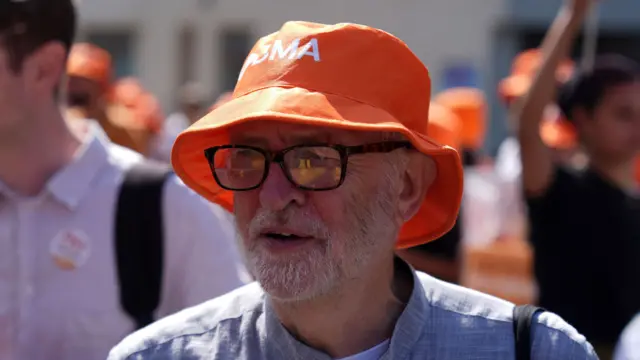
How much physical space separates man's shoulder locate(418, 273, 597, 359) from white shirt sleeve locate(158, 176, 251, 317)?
835mm

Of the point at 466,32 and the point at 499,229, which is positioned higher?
the point at 499,229

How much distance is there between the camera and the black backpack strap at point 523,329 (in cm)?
216

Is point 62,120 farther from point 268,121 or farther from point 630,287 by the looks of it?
point 630,287

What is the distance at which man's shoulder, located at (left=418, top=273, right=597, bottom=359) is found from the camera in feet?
7.06

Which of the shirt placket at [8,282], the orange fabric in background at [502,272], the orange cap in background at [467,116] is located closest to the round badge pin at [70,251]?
the shirt placket at [8,282]

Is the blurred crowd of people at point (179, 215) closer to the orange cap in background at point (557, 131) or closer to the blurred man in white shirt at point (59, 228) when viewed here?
the blurred man in white shirt at point (59, 228)

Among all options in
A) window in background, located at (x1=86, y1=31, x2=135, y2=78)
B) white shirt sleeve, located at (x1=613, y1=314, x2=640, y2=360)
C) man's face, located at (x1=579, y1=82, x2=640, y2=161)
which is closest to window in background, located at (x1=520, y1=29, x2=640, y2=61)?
window in background, located at (x1=86, y1=31, x2=135, y2=78)

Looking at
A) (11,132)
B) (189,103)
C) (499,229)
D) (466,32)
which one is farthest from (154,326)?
A: (466,32)

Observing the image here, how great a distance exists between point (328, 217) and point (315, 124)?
0.21 m

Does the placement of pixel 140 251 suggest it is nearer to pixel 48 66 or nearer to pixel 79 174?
pixel 79 174

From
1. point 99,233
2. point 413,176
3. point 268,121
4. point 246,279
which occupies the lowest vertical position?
point 246,279

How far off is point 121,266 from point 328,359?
0.94 metres

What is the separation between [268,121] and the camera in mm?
2166

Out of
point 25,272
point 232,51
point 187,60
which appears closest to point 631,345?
point 25,272
